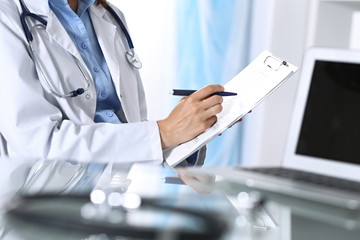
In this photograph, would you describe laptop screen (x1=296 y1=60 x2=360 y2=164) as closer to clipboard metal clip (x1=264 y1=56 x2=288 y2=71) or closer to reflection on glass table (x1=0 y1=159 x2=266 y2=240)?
reflection on glass table (x1=0 y1=159 x2=266 y2=240)

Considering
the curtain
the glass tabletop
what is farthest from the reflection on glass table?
the curtain

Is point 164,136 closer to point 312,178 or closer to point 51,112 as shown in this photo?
point 51,112

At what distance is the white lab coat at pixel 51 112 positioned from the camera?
1273mm

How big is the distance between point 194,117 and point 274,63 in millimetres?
238

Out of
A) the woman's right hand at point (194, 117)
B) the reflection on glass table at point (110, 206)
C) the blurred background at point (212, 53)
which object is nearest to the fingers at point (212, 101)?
the woman's right hand at point (194, 117)

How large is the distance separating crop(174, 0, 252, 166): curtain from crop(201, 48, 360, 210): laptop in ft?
6.25

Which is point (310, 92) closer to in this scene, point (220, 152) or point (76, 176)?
point (76, 176)

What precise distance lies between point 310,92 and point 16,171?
552 mm

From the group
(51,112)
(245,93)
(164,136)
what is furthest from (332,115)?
(51,112)

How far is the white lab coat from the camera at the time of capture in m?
1.27

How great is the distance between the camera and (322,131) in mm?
913

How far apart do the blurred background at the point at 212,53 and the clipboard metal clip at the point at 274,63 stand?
1334 mm

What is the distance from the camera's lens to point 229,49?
2.83 metres

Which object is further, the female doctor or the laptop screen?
the female doctor
